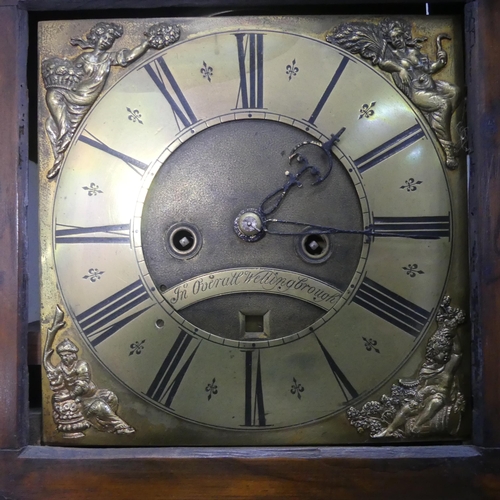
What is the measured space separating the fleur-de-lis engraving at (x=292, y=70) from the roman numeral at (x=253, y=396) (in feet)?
2.25

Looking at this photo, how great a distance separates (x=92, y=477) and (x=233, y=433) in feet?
1.10

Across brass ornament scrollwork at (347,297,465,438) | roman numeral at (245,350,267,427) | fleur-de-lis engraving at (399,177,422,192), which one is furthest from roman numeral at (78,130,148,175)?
brass ornament scrollwork at (347,297,465,438)

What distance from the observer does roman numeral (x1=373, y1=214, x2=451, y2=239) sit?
1281 mm

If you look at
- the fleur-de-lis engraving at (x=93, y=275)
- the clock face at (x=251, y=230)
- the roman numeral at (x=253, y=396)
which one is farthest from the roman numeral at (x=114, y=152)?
the roman numeral at (x=253, y=396)

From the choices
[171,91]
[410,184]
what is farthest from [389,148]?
[171,91]

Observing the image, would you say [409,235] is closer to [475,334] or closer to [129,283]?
[475,334]

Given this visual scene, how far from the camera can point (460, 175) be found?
4.23 ft

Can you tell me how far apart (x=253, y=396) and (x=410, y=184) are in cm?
64

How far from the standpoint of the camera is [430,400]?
4.15 ft

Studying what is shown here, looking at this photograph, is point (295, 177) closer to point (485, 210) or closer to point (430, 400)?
point (485, 210)

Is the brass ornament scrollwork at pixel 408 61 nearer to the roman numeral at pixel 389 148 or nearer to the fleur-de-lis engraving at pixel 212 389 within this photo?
the roman numeral at pixel 389 148

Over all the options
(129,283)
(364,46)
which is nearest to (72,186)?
(129,283)

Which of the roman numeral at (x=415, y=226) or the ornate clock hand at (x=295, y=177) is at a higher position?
the ornate clock hand at (x=295, y=177)

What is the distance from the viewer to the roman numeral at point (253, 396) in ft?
4.18
